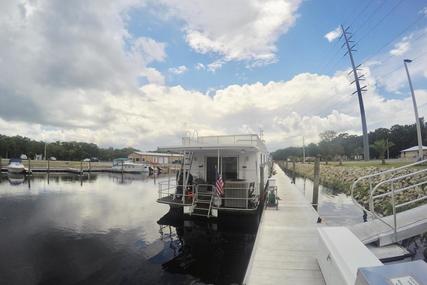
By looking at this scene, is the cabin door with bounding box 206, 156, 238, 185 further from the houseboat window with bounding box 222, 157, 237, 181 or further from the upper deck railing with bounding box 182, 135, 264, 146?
the upper deck railing with bounding box 182, 135, 264, 146

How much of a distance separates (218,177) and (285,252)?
614cm

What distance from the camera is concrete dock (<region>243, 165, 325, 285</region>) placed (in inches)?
238

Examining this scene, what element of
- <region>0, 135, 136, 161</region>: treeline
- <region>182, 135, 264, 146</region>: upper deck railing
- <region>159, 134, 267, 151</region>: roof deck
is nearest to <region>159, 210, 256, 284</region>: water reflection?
<region>159, 134, 267, 151</region>: roof deck

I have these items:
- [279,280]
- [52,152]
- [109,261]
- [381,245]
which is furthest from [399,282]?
[52,152]

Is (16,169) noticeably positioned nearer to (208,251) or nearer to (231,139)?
(231,139)

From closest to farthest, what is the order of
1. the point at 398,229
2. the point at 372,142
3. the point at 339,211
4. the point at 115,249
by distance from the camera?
1. the point at 398,229
2. the point at 115,249
3. the point at 339,211
4. the point at 372,142

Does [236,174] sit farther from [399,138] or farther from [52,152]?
[52,152]

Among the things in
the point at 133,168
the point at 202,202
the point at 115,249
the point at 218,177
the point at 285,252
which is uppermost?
the point at 218,177

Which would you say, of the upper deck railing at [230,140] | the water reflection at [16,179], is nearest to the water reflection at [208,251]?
the upper deck railing at [230,140]

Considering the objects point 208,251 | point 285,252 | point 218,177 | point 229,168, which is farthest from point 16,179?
point 285,252

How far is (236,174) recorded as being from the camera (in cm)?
1510

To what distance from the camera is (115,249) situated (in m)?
10.3

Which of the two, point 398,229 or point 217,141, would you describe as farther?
point 217,141

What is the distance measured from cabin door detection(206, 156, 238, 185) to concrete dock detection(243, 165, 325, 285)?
10.6 ft
